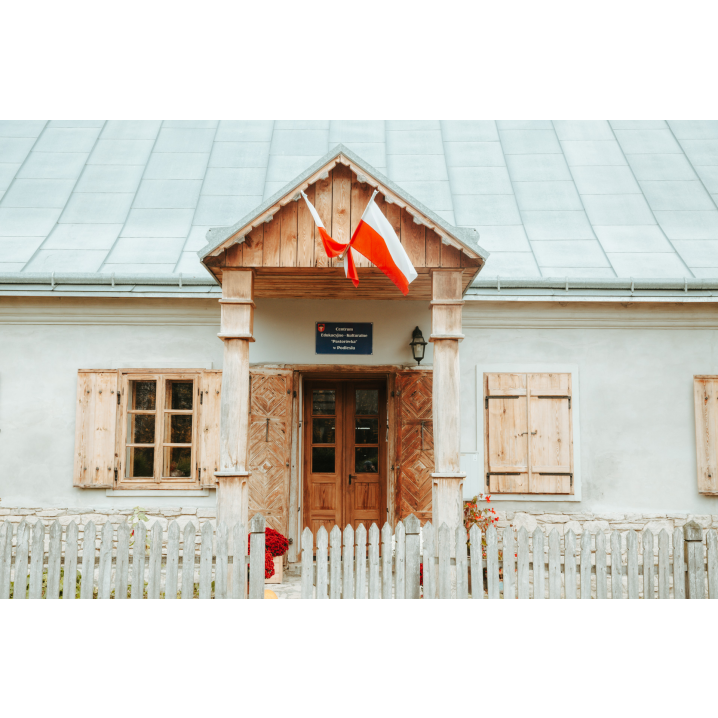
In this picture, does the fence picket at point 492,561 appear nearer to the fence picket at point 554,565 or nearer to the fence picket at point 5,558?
the fence picket at point 554,565

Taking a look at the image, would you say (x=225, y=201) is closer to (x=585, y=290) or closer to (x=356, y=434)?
(x=356, y=434)

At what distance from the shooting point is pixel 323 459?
28.4 feet

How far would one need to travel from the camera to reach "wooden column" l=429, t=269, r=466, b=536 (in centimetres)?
566

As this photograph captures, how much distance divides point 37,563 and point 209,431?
8.94 feet

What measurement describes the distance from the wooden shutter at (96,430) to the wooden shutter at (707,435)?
6702 mm

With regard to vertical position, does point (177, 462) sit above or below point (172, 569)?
above

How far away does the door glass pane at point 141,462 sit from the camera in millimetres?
7688

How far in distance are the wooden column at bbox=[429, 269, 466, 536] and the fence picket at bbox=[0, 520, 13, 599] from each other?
343 cm

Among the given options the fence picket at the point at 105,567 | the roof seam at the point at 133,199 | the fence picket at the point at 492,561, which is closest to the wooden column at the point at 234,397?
the fence picket at the point at 105,567

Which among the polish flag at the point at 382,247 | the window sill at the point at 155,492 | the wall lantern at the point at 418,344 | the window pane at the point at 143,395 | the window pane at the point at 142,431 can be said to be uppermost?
the polish flag at the point at 382,247

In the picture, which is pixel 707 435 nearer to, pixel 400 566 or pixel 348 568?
pixel 400 566

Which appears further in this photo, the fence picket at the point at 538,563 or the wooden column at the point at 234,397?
the wooden column at the point at 234,397

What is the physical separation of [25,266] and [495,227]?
5.88 m

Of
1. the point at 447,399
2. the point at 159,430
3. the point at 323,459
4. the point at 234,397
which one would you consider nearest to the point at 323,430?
the point at 323,459
